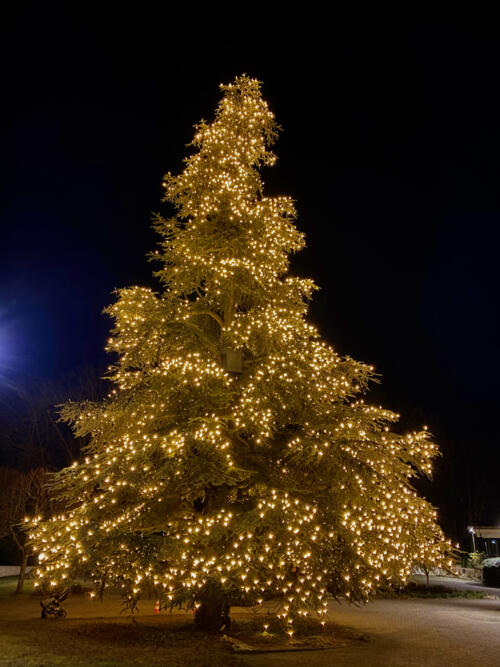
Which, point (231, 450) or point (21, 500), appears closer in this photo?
point (231, 450)

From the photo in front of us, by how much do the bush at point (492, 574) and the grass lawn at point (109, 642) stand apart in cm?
1750

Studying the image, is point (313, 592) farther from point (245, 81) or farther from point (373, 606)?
point (245, 81)

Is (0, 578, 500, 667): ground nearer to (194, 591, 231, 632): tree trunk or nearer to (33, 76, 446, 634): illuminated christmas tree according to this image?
(194, 591, 231, 632): tree trunk

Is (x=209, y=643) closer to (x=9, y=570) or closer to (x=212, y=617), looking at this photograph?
(x=212, y=617)

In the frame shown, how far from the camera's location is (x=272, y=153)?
45.9ft

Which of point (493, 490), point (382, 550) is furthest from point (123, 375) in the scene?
point (493, 490)

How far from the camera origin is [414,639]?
11.2m

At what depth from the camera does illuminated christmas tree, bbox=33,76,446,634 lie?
30.7ft

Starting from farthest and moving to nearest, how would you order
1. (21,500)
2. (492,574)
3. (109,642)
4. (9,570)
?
1. (9,570)
2. (492,574)
3. (21,500)
4. (109,642)

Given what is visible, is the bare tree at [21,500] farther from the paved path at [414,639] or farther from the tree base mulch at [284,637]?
the tree base mulch at [284,637]

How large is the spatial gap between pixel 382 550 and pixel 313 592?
1.54 m

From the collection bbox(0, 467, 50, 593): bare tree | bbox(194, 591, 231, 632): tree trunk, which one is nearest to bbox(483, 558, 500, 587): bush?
bbox(194, 591, 231, 632): tree trunk

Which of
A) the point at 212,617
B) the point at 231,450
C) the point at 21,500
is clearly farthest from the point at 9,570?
the point at 231,450

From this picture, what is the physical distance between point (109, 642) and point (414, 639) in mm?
6021
